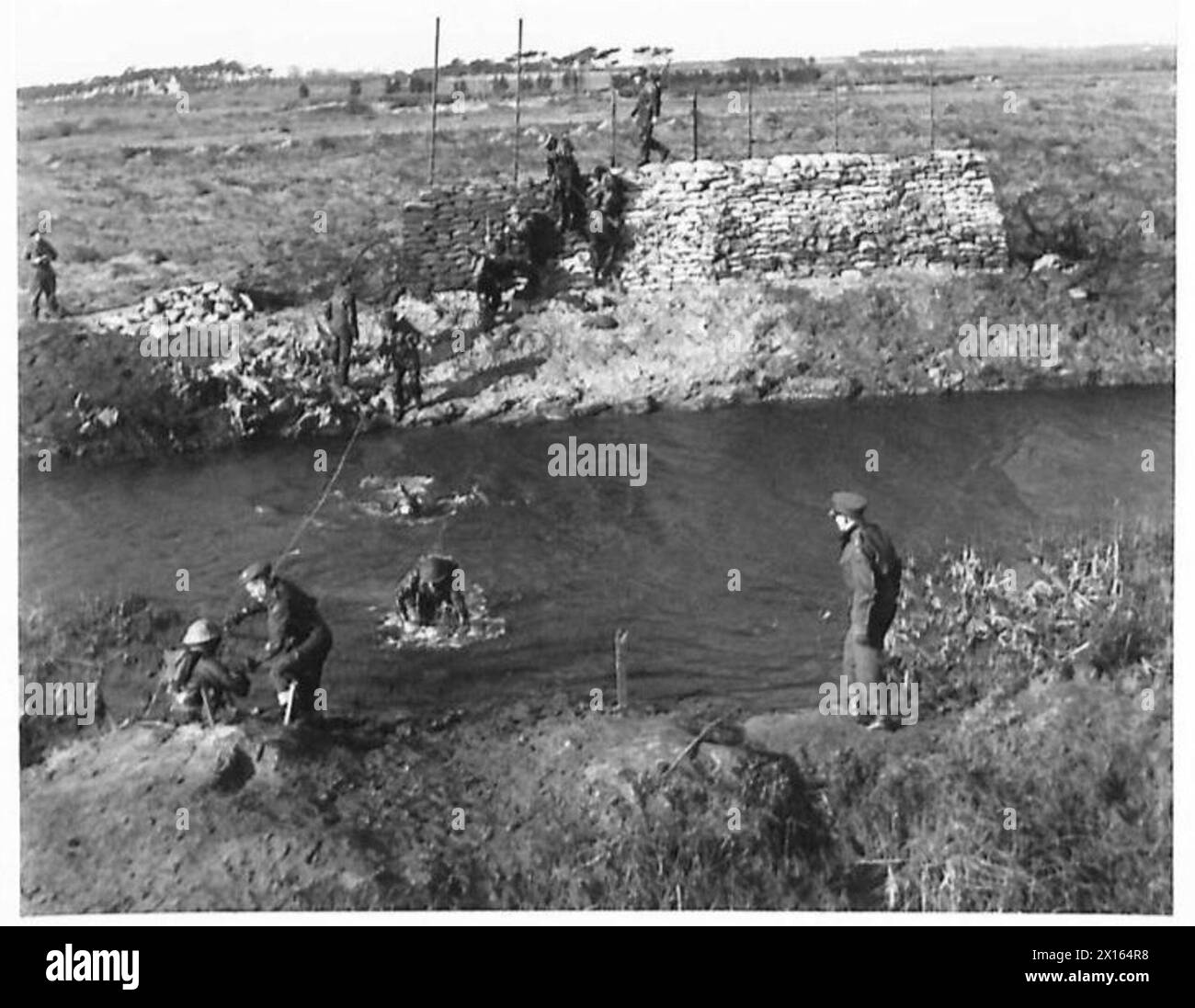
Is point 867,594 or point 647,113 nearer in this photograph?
point 867,594

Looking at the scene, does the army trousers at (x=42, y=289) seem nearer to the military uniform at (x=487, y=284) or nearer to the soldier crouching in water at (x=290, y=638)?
the soldier crouching in water at (x=290, y=638)

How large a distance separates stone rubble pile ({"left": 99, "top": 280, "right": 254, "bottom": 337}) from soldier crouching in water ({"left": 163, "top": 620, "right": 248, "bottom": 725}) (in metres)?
2.62

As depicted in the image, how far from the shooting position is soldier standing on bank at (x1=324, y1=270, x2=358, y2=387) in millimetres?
11922

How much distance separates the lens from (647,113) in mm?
12258

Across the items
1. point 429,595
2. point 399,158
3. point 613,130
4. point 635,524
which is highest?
point 613,130

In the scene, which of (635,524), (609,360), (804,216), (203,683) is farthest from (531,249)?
(203,683)

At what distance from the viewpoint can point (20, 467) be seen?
37.4 ft

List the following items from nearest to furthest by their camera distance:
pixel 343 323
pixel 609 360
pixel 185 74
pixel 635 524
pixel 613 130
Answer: pixel 635 524
pixel 185 74
pixel 343 323
pixel 609 360
pixel 613 130

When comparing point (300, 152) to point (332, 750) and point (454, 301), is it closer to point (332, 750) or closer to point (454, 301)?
point (454, 301)

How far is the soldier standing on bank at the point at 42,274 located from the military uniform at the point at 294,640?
3.08m

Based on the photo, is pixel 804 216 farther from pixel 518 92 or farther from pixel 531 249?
pixel 518 92

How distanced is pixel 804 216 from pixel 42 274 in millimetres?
6283

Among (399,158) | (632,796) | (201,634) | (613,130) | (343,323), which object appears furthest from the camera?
(613,130)
